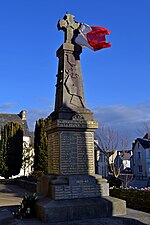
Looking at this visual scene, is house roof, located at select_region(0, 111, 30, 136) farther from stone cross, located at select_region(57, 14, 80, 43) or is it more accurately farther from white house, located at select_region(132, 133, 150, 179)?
stone cross, located at select_region(57, 14, 80, 43)

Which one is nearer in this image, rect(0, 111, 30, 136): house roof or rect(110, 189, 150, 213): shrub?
rect(110, 189, 150, 213): shrub

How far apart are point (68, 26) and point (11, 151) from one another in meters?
25.9

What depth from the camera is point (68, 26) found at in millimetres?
10312

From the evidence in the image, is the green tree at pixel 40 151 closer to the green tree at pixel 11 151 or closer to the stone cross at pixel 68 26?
the green tree at pixel 11 151

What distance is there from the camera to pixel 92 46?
400 inches

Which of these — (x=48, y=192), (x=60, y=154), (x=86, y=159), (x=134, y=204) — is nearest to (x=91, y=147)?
(x=86, y=159)

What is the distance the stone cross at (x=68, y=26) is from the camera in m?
10.2

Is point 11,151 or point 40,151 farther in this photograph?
point 11,151

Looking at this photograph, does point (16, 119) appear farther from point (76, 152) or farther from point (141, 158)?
point (76, 152)

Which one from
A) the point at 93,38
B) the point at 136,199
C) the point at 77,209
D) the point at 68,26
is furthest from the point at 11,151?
the point at 77,209

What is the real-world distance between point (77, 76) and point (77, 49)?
107 centimetres

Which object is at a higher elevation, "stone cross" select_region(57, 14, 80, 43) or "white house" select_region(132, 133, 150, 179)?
"stone cross" select_region(57, 14, 80, 43)

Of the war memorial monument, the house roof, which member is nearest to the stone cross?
the war memorial monument

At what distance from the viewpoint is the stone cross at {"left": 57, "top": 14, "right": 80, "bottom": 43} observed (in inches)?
403
